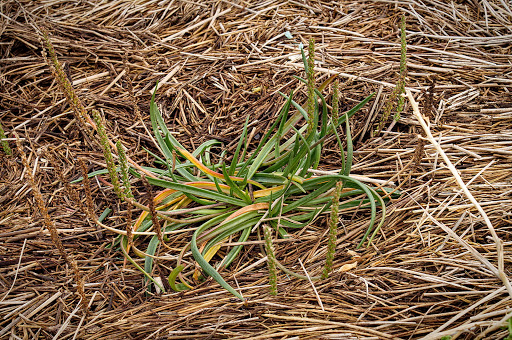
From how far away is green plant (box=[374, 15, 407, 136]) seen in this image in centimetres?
198

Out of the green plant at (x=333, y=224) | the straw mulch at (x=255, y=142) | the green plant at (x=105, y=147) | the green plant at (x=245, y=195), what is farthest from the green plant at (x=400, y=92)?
the green plant at (x=105, y=147)

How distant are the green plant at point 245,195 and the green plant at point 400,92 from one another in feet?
0.61

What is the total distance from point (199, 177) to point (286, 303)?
2.72ft

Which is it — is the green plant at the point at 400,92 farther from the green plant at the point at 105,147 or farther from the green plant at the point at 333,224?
the green plant at the point at 105,147

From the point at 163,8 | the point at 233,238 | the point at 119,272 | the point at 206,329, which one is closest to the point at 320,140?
the point at 233,238

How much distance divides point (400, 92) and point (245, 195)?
94 centimetres

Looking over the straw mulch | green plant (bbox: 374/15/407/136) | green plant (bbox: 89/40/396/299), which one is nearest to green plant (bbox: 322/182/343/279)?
the straw mulch

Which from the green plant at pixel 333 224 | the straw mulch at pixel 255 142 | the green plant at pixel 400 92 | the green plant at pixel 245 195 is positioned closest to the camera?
the green plant at pixel 333 224

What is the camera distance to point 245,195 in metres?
1.88

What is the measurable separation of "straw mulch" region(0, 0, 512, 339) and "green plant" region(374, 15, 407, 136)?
0.27 feet

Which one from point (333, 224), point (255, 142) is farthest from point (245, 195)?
point (333, 224)

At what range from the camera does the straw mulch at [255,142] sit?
58.3 inches

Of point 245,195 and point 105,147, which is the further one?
point 245,195

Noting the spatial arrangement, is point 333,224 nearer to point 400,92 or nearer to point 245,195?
point 245,195
